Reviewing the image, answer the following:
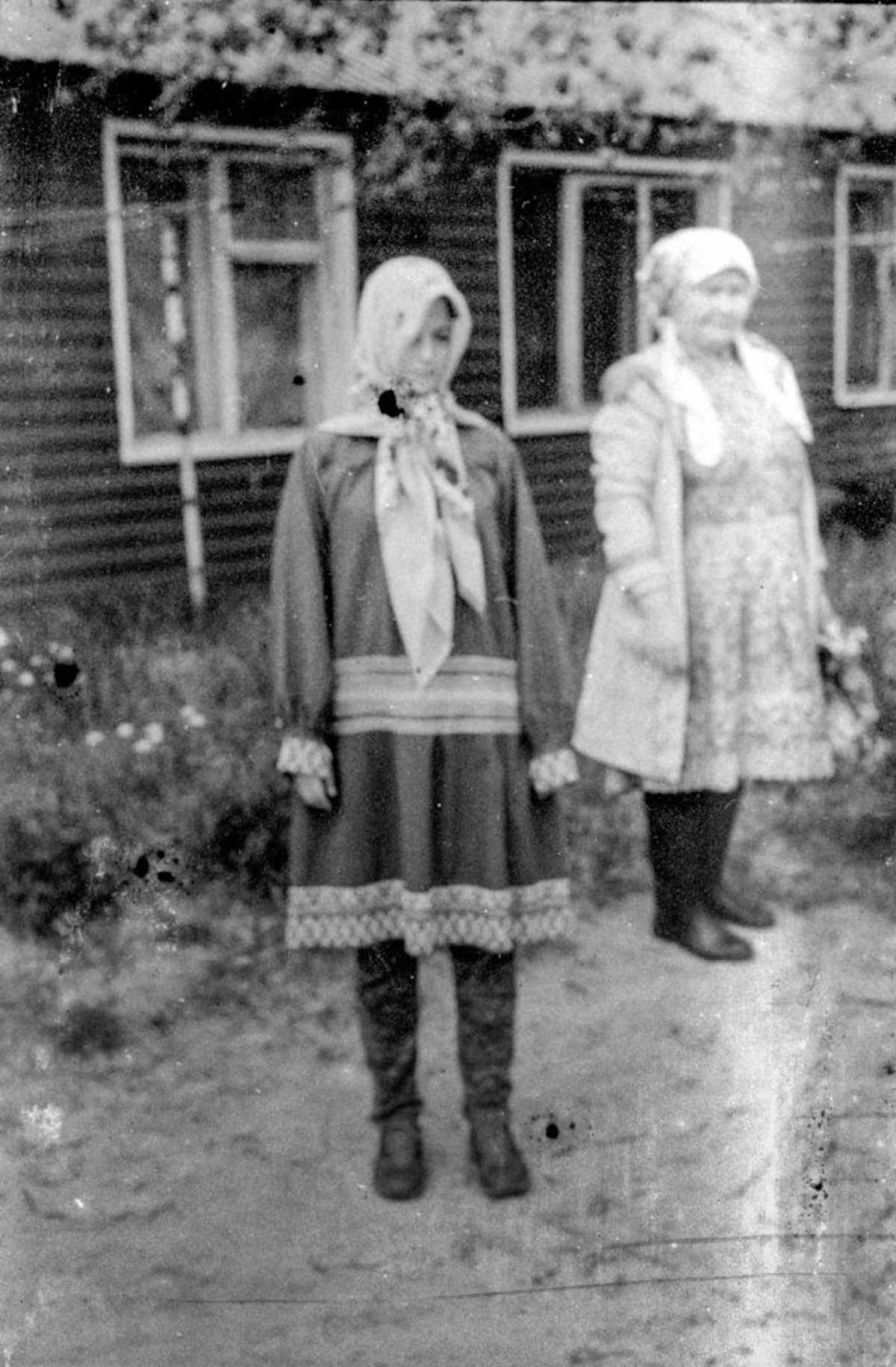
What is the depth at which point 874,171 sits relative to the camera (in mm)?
2451

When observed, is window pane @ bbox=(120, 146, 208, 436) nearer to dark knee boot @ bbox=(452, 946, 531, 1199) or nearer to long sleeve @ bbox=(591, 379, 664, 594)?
long sleeve @ bbox=(591, 379, 664, 594)

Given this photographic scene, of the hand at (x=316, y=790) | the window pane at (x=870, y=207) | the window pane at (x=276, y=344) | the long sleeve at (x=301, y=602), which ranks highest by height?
the window pane at (x=870, y=207)

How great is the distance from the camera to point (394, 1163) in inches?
97.9

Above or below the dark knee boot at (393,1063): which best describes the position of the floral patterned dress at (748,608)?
above

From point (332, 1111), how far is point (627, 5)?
6.47 ft

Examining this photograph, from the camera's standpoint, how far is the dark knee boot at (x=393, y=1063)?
2467mm

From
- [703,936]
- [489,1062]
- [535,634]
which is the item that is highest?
[535,634]

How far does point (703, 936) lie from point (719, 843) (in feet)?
0.57

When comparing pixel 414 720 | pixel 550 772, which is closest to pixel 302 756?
pixel 414 720

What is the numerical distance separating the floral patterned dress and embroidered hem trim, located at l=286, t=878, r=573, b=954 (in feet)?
1.15

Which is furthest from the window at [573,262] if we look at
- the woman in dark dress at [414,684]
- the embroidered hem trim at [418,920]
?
the embroidered hem trim at [418,920]

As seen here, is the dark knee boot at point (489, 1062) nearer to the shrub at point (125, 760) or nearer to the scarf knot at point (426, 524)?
the shrub at point (125, 760)

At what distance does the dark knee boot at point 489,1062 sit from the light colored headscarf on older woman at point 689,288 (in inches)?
38.1

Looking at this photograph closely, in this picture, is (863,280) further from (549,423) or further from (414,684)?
(414,684)
